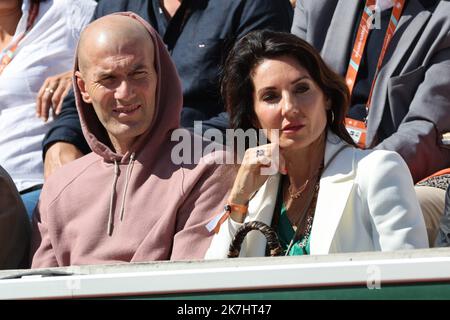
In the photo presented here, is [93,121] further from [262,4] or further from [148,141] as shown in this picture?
[262,4]

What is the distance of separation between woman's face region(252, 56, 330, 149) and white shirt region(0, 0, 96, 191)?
1604mm

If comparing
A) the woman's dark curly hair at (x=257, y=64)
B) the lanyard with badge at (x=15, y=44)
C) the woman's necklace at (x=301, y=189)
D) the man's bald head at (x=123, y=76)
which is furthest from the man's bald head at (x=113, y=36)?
the lanyard with badge at (x=15, y=44)

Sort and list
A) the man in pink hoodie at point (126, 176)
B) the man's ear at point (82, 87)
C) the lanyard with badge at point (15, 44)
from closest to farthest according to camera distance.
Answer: the man in pink hoodie at point (126, 176) < the man's ear at point (82, 87) < the lanyard with badge at point (15, 44)

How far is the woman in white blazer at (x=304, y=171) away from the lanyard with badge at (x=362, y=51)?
0.72 meters

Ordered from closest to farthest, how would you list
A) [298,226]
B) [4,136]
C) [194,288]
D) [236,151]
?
[194,288], [298,226], [236,151], [4,136]

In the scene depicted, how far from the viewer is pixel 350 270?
274cm

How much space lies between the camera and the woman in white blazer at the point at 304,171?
3406 millimetres

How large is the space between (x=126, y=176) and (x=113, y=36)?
0.51 m

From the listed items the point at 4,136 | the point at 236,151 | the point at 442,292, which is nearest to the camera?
the point at 442,292

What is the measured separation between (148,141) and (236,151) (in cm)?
36

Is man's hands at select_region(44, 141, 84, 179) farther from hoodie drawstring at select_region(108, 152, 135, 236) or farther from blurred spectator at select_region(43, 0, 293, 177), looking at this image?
hoodie drawstring at select_region(108, 152, 135, 236)

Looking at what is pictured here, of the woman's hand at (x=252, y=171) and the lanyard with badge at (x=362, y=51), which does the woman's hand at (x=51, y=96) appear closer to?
the lanyard with badge at (x=362, y=51)

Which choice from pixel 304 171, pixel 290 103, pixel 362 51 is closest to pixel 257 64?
pixel 290 103
